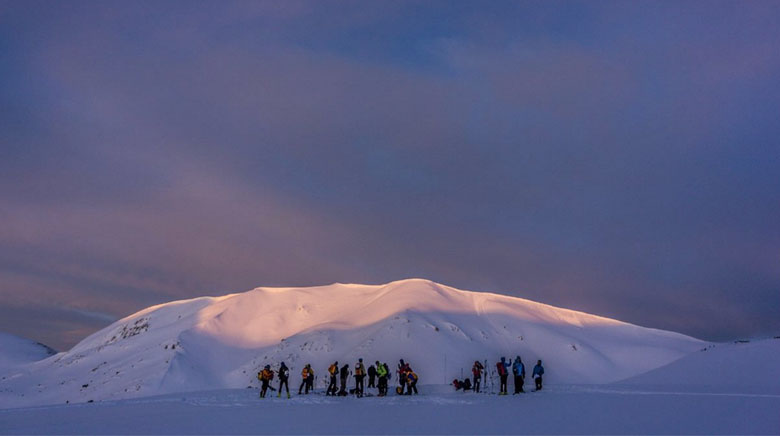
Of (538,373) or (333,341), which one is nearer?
(538,373)

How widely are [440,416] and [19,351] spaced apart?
306 feet

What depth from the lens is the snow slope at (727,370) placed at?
28.0m

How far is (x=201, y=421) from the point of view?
18.4 meters

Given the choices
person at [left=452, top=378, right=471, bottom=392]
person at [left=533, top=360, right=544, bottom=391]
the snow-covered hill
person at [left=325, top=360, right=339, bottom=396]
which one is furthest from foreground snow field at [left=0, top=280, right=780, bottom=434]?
person at [left=452, top=378, right=471, bottom=392]

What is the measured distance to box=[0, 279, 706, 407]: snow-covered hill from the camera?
4816 centimetres

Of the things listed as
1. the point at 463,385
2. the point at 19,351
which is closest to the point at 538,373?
the point at 463,385

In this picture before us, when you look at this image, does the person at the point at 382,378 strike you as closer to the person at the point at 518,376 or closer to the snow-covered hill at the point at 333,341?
the person at the point at 518,376

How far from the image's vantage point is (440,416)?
1895 cm

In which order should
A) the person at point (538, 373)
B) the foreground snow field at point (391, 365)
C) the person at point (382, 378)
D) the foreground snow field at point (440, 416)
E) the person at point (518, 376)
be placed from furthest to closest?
the person at point (382, 378)
the person at point (538, 373)
the person at point (518, 376)
the foreground snow field at point (391, 365)
the foreground snow field at point (440, 416)

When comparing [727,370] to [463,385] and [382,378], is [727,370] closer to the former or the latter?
[463,385]

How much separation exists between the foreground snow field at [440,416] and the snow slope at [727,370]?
17.6 ft

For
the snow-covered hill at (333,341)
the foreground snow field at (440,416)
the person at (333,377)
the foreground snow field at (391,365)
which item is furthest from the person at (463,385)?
the snow-covered hill at (333,341)

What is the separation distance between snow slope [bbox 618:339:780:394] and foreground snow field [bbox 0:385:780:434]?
5.35 metres

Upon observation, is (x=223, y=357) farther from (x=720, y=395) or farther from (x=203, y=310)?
(x=720, y=395)
